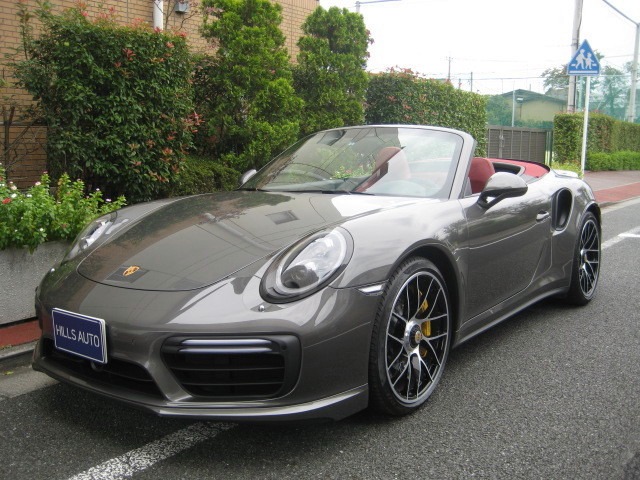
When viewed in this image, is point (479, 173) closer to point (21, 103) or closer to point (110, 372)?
point (110, 372)

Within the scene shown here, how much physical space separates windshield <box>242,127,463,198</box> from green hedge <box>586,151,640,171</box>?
2102 cm

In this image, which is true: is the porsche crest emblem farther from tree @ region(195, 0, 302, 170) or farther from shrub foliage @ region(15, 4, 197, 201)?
tree @ region(195, 0, 302, 170)

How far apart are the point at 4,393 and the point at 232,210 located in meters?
1.37

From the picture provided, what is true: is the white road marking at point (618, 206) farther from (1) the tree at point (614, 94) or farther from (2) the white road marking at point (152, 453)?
(1) the tree at point (614, 94)

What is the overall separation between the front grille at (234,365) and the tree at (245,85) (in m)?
5.27

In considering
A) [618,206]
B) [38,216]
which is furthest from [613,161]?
[38,216]

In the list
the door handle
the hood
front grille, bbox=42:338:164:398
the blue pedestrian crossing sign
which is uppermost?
the blue pedestrian crossing sign

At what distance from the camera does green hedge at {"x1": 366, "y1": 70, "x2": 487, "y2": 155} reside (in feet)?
36.0

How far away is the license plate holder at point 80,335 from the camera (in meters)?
2.35

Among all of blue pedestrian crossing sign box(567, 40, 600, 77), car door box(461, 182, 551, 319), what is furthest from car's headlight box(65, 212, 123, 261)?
blue pedestrian crossing sign box(567, 40, 600, 77)

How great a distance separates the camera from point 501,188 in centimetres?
327

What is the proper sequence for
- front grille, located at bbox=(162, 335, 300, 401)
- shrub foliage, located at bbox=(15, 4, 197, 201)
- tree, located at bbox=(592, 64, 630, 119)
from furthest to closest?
tree, located at bbox=(592, 64, 630, 119) → shrub foliage, located at bbox=(15, 4, 197, 201) → front grille, located at bbox=(162, 335, 300, 401)

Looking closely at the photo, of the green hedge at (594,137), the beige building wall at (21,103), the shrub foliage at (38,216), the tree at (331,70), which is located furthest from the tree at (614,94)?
the shrub foliage at (38,216)

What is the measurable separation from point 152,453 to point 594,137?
23758 millimetres
